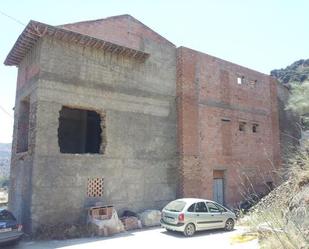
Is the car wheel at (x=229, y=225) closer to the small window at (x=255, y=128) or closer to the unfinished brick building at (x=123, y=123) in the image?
the unfinished brick building at (x=123, y=123)

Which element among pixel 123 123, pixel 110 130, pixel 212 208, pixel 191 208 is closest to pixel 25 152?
pixel 110 130

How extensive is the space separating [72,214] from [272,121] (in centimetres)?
1629

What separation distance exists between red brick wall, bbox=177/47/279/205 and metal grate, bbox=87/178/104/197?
4791 mm

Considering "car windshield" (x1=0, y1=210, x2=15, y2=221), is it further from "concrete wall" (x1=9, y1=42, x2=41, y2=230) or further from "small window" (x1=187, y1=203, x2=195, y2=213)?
"small window" (x1=187, y1=203, x2=195, y2=213)

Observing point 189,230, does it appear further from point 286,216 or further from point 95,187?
point 286,216

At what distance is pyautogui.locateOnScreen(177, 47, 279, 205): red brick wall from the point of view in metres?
18.7

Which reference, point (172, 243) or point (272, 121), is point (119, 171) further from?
point (272, 121)

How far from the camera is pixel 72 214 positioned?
1424 centimetres

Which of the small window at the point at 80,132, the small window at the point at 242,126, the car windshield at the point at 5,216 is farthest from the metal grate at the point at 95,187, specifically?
the small window at the point at 242,126

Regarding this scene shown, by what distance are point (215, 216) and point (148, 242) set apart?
3.45 metres

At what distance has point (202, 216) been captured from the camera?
13664 mm

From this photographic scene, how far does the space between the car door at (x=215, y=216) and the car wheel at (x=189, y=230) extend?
1009 millimetres

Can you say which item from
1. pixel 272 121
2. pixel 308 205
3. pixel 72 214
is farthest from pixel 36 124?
pixel 272 121

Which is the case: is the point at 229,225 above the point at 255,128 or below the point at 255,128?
below
